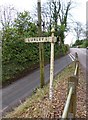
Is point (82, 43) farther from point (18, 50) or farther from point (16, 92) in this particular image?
point (16, 92)

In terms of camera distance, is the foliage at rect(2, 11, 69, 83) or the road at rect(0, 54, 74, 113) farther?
the foliage at rect(2, 11, 69, 83)

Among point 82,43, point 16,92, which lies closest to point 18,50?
point 16,92

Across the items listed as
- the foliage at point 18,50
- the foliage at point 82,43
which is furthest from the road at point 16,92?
the foliage at point 82,43

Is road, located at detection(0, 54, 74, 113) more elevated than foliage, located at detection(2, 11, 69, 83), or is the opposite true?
foliage, located at detection(2, 11, 69, 83)

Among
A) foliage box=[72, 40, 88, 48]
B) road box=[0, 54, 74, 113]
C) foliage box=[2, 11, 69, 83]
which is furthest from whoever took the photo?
foliage box=[72, 40, 88, 48]

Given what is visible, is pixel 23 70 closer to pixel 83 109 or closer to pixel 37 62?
pixel 37 62

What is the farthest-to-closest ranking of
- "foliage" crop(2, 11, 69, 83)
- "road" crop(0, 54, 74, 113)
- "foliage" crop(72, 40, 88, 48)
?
"foliage" crop(72, 40, 88, 48), "foliage" crop(2, 11, 69, 83), "road" crop(0, 54, 74, 113)

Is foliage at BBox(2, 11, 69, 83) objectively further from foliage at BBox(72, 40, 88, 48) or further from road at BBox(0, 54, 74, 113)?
foliage at BBox(72, 40, 88, 48)

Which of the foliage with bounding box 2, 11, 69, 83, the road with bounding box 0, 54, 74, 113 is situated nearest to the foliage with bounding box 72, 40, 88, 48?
the foliage with bounding box 2, 11, 69, 83

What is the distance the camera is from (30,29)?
24.1m

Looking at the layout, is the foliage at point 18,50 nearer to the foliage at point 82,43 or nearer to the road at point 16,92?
the road at point 16,92

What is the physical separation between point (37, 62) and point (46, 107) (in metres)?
15.7

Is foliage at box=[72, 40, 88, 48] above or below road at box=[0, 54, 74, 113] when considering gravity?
above

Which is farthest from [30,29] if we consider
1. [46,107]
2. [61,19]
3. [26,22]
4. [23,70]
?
[61,19]
